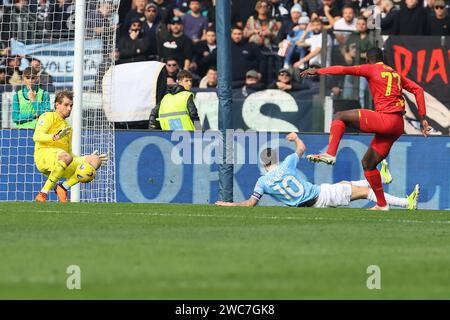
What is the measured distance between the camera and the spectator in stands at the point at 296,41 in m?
22.4

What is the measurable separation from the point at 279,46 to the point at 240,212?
28.9 ft

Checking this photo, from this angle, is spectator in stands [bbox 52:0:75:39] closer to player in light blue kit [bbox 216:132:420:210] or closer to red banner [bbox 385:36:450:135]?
player in light blue kit [bbox 216:132:420:210]

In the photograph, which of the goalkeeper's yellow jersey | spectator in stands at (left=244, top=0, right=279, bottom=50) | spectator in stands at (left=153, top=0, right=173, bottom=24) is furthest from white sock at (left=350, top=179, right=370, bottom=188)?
spectator in stands at (left=153, top=0, right=173, bottom=24)

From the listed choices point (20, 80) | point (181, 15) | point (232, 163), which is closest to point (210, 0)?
point (181, 15)

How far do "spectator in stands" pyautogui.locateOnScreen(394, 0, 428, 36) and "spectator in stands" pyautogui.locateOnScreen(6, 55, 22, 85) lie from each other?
6743mm

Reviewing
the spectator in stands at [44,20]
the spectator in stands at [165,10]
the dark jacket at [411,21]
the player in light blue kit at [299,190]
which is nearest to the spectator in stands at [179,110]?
the player in light blue kit at [299,190]

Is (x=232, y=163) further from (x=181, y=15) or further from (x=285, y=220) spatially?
(x=181, y=15)

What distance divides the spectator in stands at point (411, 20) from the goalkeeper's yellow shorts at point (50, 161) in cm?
773

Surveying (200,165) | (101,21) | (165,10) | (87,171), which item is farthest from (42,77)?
(165,10)

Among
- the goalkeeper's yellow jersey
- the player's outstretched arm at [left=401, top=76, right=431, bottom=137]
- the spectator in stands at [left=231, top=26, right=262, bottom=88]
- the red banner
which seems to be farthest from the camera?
the spectator in stands at [left=231, top=26, right=262, bottom=88]

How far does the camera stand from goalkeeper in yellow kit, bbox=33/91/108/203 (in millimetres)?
16344

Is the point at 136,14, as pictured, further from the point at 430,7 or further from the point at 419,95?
the point at 419,95
